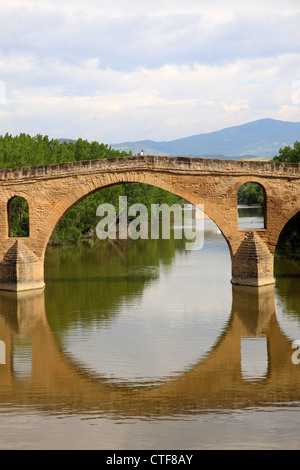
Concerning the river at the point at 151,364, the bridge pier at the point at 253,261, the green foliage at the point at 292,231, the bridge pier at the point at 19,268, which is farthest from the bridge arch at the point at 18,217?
the green foliage at the point at 292,231

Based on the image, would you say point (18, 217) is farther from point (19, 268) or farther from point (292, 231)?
point (292, 231)

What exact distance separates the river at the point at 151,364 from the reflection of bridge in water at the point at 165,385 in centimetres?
2

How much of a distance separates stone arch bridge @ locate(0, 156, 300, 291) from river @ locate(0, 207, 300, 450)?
51.7 inches

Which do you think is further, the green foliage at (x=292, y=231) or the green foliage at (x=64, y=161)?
the green foliage at (x=64, y=161)

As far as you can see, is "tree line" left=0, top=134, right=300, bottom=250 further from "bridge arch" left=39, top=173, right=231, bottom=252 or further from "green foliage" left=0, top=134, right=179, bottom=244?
"bridge arch" left=39, top=173, right=231, bottom=252

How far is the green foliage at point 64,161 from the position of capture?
27.7 metres

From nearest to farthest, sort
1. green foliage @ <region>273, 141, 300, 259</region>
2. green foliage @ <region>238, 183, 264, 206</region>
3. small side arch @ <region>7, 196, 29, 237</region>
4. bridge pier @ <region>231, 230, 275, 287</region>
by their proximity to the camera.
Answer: bridge pier @ <region>231, 230, 275, 287</region> < green foliage @ <region>273, 141, 300, 259</region> < small side arch @ <region>7, 196, 29, 237</region> < green foliage @ <region>238, 183, 264, 206</region>

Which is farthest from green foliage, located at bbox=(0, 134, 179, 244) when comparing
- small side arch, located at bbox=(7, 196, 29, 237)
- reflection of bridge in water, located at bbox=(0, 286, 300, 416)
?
reflection of bridge in water, located at bbox=(0, 286, 300, 416)

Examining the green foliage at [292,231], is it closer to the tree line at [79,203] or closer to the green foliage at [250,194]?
the tree line at [79,203]

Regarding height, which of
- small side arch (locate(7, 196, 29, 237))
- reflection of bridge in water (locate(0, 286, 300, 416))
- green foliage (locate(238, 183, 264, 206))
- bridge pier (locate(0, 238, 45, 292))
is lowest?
reflection of bridge in water (locate(0, 286, 300, 416))

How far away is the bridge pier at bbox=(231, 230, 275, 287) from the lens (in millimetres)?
18016

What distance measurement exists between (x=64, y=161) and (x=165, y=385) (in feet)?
80.7

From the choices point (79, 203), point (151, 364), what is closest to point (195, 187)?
point (151, 364)
